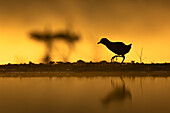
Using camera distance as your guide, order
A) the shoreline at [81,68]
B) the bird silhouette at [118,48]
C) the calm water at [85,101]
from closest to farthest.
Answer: the calm water at [85,101], the shoreline at [81,68], the bird silhouette at [118,48]

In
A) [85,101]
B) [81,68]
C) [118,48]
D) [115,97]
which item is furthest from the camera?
[118,48]

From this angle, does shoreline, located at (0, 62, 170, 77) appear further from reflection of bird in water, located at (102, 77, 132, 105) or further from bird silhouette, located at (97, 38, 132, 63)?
reflection of bird in water, located at (102, 77, 132, 105)

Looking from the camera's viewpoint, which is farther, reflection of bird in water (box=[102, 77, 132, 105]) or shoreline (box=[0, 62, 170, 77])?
shoreline (box=[0, 62, 170, 77])

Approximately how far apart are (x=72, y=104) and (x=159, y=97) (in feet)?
5.13

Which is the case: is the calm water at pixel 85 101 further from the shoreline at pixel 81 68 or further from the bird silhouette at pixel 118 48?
the bird silhouette at pixel 118 48

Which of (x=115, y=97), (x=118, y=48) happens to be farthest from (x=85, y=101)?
(x=118, y=48)

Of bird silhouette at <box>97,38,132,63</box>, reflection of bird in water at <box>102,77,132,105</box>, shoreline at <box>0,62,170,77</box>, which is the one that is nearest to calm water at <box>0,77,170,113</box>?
reflection of bird in water at <box>102,77,132,105</box>

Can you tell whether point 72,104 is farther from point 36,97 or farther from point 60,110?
point 36,97

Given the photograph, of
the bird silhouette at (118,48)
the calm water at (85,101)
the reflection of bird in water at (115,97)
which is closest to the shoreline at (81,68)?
the bird silhouette at (118,48)

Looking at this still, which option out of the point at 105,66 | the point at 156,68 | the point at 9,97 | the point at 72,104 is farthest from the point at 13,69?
the point at 72,104

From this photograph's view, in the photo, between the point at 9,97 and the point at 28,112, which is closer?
the point at 28,112

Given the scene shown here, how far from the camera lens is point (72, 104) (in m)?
4.43

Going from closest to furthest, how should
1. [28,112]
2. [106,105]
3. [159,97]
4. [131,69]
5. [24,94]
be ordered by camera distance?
[28,112], [106,105], [159,97], [24,94], [131,69]

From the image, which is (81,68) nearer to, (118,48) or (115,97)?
(118,48)
